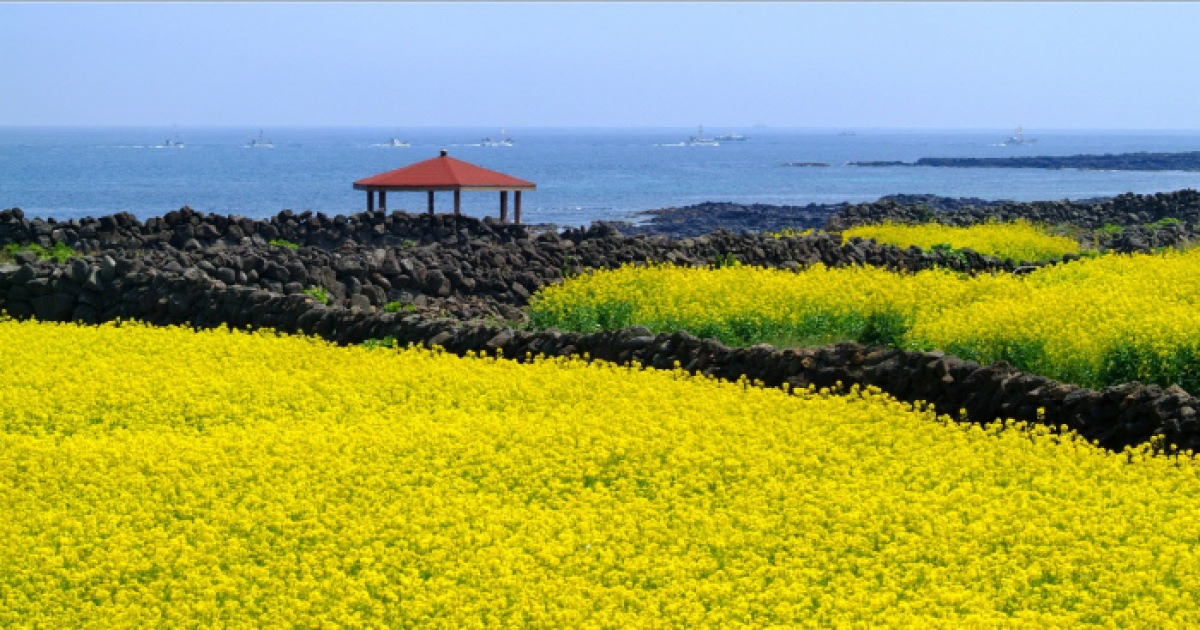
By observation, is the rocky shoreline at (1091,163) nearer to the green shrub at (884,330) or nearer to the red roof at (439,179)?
the red roof at (439,179)

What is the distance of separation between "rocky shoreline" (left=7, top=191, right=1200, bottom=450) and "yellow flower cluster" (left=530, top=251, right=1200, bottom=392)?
166cm

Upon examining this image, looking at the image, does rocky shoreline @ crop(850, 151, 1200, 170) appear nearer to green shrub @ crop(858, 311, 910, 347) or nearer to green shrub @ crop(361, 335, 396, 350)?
green shrub @ crop(858, 311, 910, 347)

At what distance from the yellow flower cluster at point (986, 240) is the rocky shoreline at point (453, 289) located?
197 inches

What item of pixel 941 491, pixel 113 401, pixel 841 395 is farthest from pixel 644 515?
pixel 113 401

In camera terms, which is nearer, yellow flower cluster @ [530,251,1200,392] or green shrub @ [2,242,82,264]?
yellow flower cluster @ [530,251,1200,392]

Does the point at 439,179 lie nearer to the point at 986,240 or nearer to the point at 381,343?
the point at 986,240

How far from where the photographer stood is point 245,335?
16.5 metres

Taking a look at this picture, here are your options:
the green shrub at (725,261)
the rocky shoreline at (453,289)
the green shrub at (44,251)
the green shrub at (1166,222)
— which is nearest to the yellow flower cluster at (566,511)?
the rocky shoreline at (453,289)

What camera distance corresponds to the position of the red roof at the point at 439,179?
97.9 feet

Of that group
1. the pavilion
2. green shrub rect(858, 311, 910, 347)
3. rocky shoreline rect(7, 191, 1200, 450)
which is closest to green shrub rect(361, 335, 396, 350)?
rocky shoreline rect(7, 191, 1200, 450)

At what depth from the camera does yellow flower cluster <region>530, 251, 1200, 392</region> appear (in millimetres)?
14320

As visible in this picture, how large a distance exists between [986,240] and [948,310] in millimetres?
15284

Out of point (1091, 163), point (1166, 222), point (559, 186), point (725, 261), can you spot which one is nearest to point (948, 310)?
point (725, 261)

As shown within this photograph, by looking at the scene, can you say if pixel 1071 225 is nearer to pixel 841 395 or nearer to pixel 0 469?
pixel 841 395
